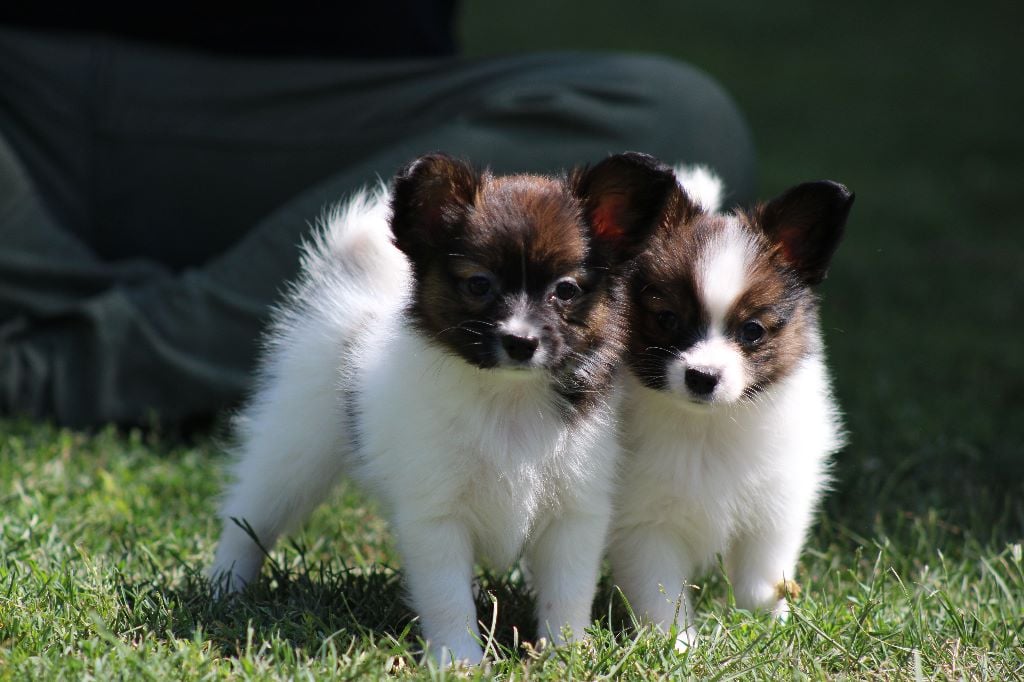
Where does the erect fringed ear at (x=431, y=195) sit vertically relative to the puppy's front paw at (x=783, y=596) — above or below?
above

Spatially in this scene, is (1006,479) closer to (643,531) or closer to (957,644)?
(957,644)

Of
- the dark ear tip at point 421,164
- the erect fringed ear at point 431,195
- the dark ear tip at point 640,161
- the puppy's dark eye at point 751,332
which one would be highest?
the dark ear tip at point 640,161

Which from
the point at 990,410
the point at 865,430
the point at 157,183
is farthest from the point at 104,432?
the point at 990,410

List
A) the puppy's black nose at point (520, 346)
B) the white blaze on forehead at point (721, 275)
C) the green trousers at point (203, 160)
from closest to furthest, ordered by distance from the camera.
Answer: the puppy's black nose at point (520, 346) → the white blaze on forehead at point (721, 275) → the green trousers at point (203, 160)

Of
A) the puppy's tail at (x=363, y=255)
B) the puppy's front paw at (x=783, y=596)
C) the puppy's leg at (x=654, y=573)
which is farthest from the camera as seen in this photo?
the puppy's tail at (x=363, y=255)

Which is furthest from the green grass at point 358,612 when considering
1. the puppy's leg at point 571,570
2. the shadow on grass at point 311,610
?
the puppy's leg at point 571,570

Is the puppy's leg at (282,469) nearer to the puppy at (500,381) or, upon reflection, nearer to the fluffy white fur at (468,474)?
the fluffy white fur at (468,474)

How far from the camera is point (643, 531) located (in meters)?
3.58

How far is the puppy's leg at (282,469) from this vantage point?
150 inches

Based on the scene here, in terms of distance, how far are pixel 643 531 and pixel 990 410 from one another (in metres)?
3.26

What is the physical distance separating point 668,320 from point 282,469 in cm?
138

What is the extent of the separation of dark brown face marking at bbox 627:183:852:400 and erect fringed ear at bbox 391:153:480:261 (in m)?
0.62

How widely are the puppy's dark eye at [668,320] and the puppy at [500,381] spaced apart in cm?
13

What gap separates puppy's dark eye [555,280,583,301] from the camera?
3.12 m
